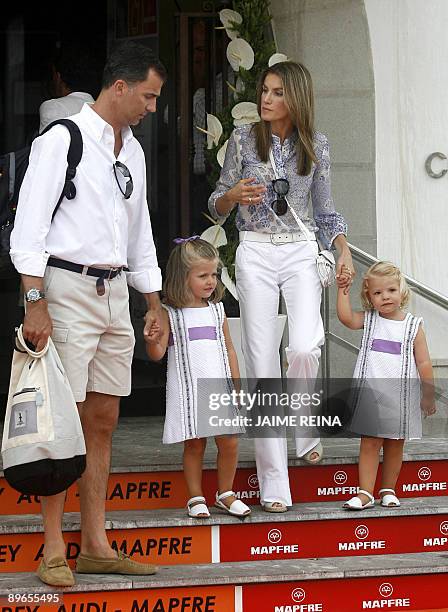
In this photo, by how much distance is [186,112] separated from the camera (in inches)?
304

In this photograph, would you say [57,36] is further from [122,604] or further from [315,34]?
[122,604]

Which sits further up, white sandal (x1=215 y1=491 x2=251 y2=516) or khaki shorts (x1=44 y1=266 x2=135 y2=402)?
khaki shorts (x1=44 y1=266 x2=135 y2=402)

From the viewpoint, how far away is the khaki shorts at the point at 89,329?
14.6ft

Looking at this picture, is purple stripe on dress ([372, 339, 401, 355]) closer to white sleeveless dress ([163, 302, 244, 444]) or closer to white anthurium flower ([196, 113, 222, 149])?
white sleeveless dress ([163, 302, 244, 444])

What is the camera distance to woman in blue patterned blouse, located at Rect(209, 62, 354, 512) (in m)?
5.36

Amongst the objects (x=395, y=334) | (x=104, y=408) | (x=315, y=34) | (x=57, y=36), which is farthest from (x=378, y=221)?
(x=104, y=408)

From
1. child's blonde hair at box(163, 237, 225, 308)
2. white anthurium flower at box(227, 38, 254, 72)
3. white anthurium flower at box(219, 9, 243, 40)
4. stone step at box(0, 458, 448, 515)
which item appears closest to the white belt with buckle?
child's blonde hair at box(163, 237, 225, 308)

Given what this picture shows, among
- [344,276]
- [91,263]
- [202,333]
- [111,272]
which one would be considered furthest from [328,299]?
[91,263]

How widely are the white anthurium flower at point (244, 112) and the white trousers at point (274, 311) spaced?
5.77 feet

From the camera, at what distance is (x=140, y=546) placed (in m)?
5.14

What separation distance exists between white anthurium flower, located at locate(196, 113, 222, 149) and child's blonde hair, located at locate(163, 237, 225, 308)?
6.02ft

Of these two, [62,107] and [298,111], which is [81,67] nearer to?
[62,107]

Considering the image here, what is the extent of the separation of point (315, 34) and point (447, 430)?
2285mm

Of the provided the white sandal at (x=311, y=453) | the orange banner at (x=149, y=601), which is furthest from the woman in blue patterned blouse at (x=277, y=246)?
the orange banner at (x=149, y=601)
